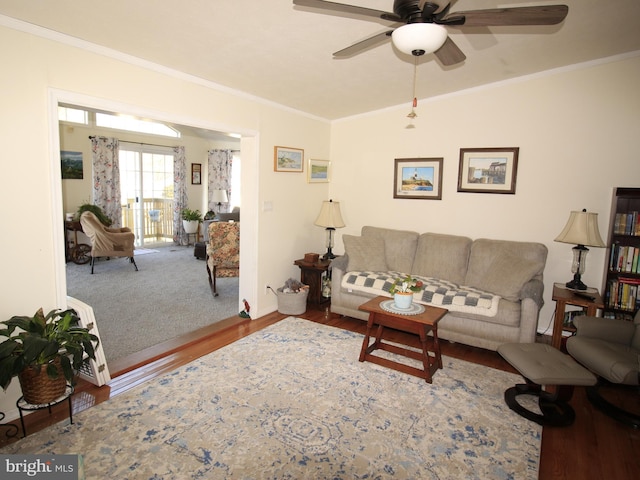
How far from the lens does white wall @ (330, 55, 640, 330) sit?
3408mm

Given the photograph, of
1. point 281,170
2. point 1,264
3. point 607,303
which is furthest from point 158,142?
point 607,303

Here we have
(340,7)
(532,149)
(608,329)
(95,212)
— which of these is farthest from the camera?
(95,212)

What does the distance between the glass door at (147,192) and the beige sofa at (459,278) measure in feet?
17.5

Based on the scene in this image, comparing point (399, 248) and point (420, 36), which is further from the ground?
point (420, 36)

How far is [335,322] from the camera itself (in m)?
4.11

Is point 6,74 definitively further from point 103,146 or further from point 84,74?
point 103,146

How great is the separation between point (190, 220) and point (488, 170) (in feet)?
20.1

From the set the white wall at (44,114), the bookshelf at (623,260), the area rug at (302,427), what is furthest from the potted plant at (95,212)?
the bookshelf at (623,260)

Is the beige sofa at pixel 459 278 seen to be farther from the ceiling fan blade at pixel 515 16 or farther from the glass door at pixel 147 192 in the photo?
the glass door at pixel 147 192

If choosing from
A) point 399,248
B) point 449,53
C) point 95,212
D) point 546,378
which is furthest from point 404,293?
point 95,212

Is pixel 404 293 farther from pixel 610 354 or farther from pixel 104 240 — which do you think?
pixel 104 240

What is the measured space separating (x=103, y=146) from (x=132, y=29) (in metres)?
5.46

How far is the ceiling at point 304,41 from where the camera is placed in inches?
83.5

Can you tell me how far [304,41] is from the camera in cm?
263
